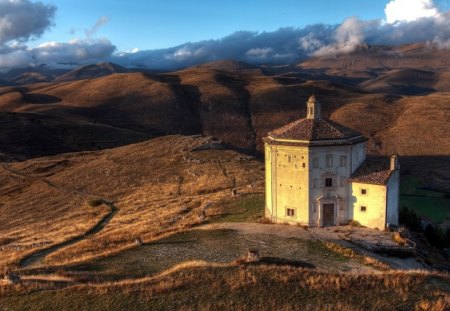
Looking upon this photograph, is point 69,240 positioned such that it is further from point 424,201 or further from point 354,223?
point 424,201

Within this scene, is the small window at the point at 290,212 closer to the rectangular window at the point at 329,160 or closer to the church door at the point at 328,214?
the church door at the point at 328,214

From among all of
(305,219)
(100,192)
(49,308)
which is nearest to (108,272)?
(49,308)

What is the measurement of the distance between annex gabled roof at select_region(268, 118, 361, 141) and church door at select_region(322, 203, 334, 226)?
19.8 ft

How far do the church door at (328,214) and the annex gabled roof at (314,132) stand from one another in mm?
6037

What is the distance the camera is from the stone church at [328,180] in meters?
38.1

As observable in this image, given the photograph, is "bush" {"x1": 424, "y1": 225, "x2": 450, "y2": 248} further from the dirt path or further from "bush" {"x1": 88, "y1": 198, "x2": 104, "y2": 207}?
"bush" {"x1": 88, "y1": 198, "x2": 104, "y2": 207}

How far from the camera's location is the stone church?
38.1 metres

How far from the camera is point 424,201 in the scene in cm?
7875

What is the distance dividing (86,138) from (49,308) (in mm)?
110618

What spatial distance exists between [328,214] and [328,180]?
3089 millimetres

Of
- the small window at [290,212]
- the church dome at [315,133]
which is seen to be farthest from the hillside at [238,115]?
the small window at [290,212]

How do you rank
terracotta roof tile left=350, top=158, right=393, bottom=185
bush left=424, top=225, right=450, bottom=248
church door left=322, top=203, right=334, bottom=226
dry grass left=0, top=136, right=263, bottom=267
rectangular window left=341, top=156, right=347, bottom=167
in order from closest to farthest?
terracotta roof tile left=350, top=158, right=393, bottom=185, rectangular window left=341, top=156, right=347, bottom=167, church door left=322, top=203, right=334, bottom=226, dry grass left=0, top=136, right=263, bottom=267, bush left=424, top=225, right=450, bottom=248

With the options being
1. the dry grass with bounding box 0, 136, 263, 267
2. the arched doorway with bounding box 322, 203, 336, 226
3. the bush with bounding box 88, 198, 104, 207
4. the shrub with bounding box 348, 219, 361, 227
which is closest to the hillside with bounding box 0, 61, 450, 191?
the dry grass with bounding box 0, 136, 263, 267

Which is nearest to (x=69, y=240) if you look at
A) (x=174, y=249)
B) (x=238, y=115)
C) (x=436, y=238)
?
(x=174, y=249)
